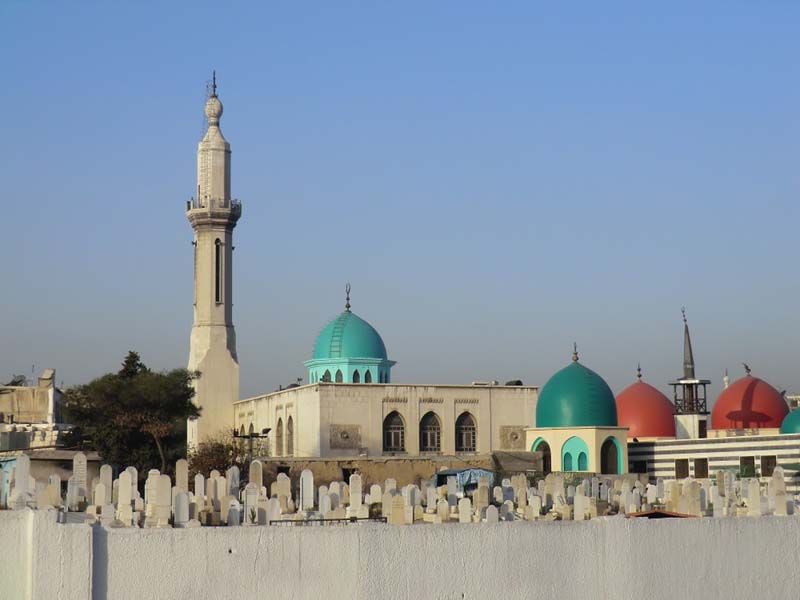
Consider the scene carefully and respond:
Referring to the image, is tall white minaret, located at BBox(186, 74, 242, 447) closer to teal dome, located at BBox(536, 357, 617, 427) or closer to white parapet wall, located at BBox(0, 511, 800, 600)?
teal dome, located at BBox(536, 357, 617, 427)

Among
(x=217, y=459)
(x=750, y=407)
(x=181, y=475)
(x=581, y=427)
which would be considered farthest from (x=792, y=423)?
(x=181, y=475)

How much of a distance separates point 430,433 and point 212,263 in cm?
1107

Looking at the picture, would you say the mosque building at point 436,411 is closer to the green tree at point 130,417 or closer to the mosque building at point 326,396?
the mosque building at point 326,396

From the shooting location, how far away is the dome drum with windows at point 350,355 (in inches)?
1980

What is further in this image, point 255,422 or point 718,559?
point 255,422

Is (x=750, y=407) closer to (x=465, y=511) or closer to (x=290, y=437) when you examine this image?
(x=290, y=437)

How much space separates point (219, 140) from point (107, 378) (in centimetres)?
1569

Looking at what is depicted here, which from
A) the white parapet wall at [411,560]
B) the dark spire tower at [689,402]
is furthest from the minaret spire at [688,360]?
the white parapet wall at [411,560]

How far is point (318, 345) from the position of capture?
51844mm

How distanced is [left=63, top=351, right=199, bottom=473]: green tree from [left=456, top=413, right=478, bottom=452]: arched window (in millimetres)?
12790

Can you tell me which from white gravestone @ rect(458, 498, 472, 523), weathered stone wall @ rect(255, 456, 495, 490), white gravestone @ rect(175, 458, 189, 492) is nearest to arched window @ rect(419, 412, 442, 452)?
weathered stone wall @ rect(255, 456, 495, 490)

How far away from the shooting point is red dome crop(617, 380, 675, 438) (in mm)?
48281

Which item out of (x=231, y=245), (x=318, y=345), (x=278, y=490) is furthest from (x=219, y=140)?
(x=278, y=490)

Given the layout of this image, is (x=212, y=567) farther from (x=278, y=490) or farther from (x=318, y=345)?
(x=318, y=345)
